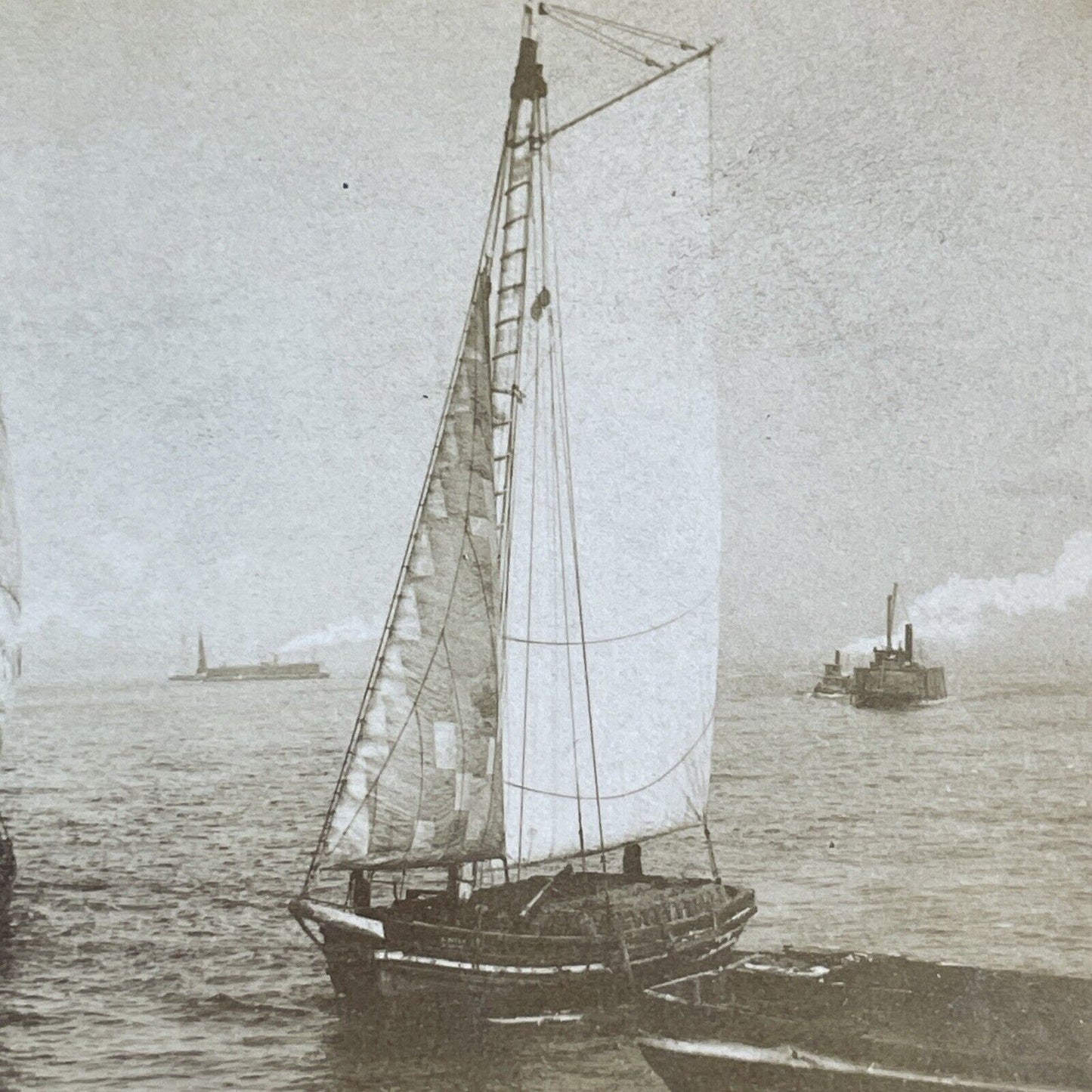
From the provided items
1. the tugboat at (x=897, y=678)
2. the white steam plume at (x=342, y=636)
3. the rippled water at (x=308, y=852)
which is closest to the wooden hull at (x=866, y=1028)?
the rippled water at (x=308, y=852)

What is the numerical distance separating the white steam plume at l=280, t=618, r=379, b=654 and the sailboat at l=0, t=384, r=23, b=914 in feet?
4.52

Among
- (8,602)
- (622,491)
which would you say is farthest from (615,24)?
(8,602)

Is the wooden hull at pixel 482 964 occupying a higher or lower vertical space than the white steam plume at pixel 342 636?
lower

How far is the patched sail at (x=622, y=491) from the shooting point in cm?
646

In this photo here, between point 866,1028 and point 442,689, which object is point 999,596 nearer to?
point 866,1028

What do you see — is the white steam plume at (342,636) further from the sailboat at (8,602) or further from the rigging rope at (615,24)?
the rigging rope at (615,24)

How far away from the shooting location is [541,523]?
6508 millimetres

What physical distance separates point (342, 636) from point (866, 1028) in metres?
3.08

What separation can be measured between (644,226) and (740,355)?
34.9 inches

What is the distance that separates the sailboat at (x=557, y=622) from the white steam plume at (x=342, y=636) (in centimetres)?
20

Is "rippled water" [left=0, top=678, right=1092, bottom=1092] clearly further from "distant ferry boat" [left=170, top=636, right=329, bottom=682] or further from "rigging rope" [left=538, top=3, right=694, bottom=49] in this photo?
"rigging rope" [left=538, top=3, right=694, bottom=49]

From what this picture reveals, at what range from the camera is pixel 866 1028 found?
5551mm

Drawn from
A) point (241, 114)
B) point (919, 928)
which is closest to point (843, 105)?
point (241, 114)

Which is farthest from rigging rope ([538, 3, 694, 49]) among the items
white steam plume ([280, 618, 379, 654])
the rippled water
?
the rippled water
